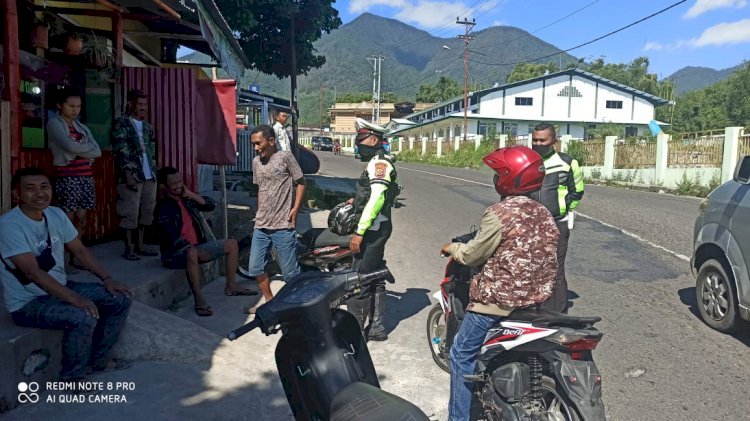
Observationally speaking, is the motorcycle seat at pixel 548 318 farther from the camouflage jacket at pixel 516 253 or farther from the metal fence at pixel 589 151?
the metal fence at pixel 589 151

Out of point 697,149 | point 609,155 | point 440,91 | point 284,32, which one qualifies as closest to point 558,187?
point 284,32

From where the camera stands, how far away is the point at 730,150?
18.4 metres

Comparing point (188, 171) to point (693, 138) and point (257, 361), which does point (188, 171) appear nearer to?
point (257, 361)

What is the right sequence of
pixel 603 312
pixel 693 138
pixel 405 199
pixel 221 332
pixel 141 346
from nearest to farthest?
pixel 141 346 < pixel 221 332 < pixel 603 312 < pixel 405 199 < pixel 693 138

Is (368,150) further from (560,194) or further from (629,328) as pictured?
(629,328)

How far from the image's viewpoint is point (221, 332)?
514 centimetres

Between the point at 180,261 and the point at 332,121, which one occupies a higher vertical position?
the point at 332,121

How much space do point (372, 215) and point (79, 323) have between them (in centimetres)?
224

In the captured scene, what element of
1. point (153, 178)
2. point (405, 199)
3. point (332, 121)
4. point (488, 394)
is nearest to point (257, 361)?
point (488, 394)

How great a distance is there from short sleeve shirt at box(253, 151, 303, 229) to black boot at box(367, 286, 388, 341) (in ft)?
3.48

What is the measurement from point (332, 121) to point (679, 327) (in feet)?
287

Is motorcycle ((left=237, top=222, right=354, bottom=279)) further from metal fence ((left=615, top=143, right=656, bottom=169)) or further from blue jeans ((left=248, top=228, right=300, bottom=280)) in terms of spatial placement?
metal fence ((left=615, top=143, right=656, bottom=169))

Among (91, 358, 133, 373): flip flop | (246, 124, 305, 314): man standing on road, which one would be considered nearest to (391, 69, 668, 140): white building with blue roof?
(246, 124, 305, 314): man standing on road

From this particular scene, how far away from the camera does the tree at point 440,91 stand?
8831 cm
